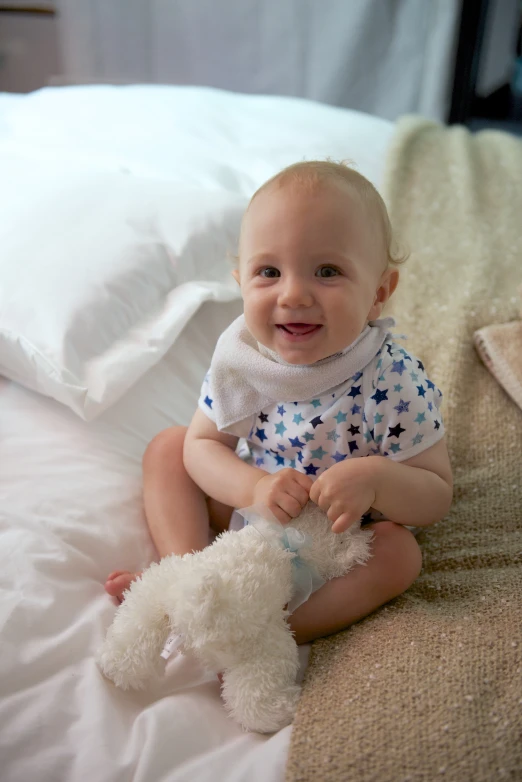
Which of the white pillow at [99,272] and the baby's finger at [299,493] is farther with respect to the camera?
the white pillow at [99,272]

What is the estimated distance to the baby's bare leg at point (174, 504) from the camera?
0.89 metres

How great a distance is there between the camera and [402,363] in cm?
86

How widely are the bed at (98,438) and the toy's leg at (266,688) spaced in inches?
0.6

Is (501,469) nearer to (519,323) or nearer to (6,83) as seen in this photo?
(519,323)

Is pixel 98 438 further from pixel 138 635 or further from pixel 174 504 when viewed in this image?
pixel 138 635

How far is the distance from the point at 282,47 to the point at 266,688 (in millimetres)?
2515

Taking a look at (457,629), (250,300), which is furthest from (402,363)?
(457,629)

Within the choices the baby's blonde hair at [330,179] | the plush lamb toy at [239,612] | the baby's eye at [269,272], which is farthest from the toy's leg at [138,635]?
the baby's blonde hair at [330,179]

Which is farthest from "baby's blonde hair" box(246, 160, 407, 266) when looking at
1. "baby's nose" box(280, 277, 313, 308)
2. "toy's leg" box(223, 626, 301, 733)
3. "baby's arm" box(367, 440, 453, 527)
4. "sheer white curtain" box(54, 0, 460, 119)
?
"sheer white curtain" box(54, 0, 460, 119)

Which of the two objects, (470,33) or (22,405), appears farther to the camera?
(470,33)

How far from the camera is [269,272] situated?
827 mm

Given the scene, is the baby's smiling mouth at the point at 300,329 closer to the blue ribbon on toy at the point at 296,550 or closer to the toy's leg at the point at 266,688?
the blue ribbon on toy at the point at 296,550

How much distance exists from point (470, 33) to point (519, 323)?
1.80 meters

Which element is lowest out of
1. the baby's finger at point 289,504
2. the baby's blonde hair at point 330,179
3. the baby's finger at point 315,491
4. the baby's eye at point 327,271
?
the baby's finger at point 289,504
